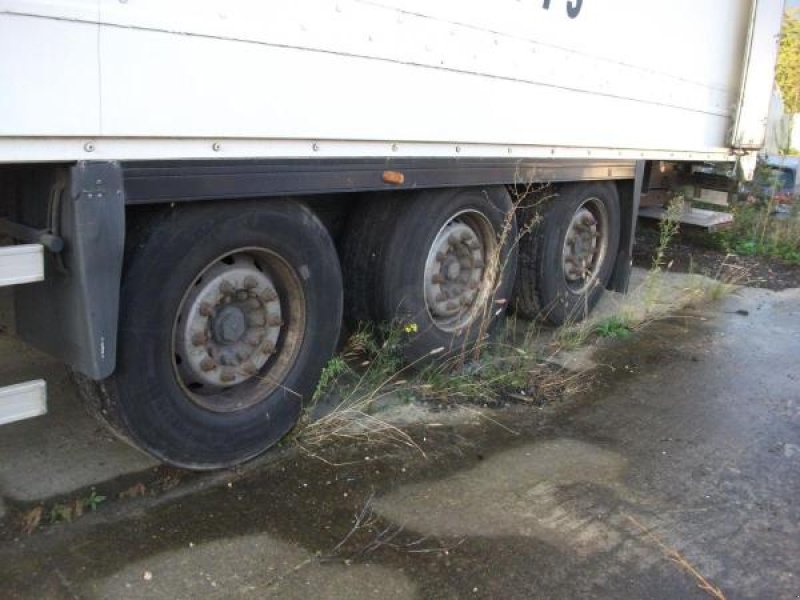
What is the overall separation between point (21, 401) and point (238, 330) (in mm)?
907

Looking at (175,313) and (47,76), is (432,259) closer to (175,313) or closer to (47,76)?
(175,313)

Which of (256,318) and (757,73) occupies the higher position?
(757,73)

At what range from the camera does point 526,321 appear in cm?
566

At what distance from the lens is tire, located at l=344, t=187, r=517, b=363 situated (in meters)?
4.02

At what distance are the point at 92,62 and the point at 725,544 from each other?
2.82m

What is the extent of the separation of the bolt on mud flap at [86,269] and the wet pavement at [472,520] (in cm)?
69

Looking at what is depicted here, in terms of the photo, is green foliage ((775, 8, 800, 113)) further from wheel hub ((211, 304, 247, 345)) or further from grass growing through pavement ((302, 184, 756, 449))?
wheel hub ((211, 304, 247, 345))

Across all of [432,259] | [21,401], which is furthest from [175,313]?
[432,259]

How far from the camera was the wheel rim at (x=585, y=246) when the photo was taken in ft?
18.3

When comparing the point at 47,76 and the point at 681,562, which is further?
the point at 681,562

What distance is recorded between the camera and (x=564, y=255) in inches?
218

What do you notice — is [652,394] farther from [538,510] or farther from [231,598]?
[231,598]

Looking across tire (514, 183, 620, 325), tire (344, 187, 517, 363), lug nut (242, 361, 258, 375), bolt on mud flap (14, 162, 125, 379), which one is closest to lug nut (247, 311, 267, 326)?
lug nut (242, 361, 258, 375)

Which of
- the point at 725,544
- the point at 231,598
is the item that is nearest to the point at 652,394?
the point at 725,544
